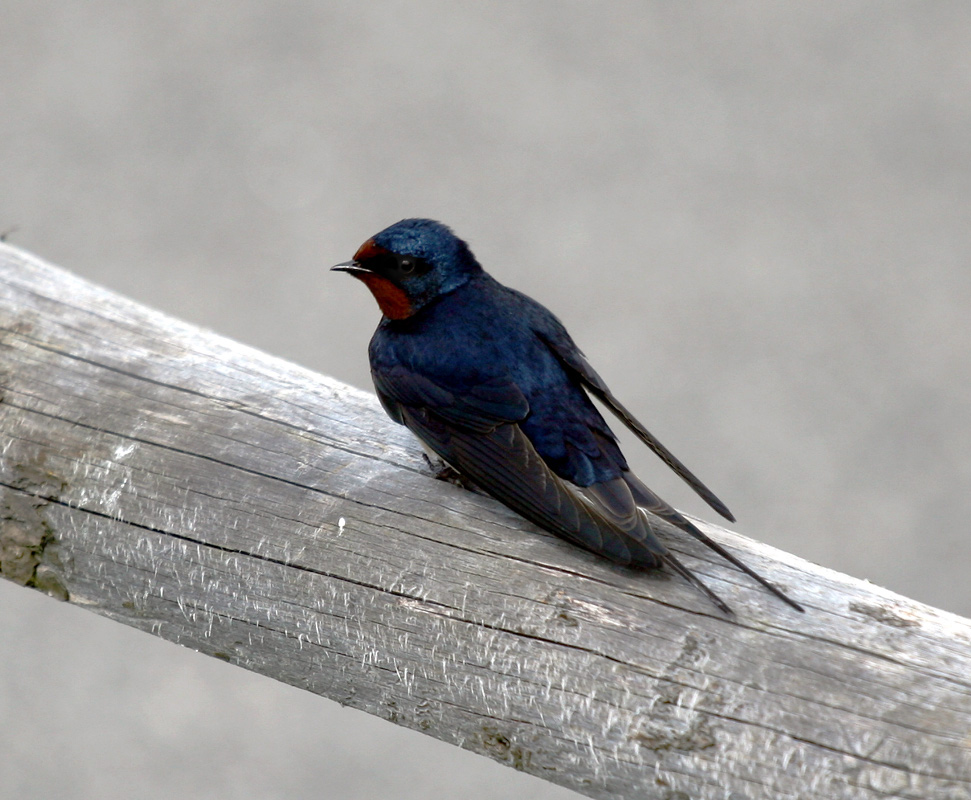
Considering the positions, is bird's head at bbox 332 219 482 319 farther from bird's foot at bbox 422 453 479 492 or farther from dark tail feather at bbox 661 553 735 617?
dark tail feather at bbox 661 553 735 617

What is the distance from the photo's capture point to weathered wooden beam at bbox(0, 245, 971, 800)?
42.3 inches

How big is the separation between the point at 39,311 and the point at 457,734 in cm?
97

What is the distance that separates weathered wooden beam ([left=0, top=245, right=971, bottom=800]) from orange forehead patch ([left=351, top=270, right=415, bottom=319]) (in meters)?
0.14

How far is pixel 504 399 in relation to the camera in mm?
1477

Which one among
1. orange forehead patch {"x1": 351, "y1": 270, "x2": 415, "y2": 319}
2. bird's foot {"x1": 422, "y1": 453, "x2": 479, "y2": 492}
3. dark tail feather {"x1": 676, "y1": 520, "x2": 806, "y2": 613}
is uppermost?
orange forehead patch {"x1": 351, "y1": 270, "x2": 415, "y2": 319}

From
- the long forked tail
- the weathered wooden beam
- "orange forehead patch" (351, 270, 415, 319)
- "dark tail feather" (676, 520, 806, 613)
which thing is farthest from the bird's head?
"dark tail feather" (676, 520, 806, 613)

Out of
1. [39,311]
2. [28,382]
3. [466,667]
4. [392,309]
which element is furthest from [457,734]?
[39,311]

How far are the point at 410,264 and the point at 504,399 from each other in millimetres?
274

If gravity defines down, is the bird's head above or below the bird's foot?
above

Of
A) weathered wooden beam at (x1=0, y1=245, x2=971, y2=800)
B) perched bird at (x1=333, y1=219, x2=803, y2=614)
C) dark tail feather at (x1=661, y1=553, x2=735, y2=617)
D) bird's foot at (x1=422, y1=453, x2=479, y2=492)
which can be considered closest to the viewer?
weathered wooden beam at (x1=0, y1=245, x2=971, y2=800)

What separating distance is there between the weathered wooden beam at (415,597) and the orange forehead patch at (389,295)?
145 mm

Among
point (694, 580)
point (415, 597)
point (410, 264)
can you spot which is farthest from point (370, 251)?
point (694, 580)

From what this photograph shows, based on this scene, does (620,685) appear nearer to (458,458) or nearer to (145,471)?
(458,458)

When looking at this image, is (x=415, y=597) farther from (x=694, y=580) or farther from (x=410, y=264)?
(x=410, y=264)
